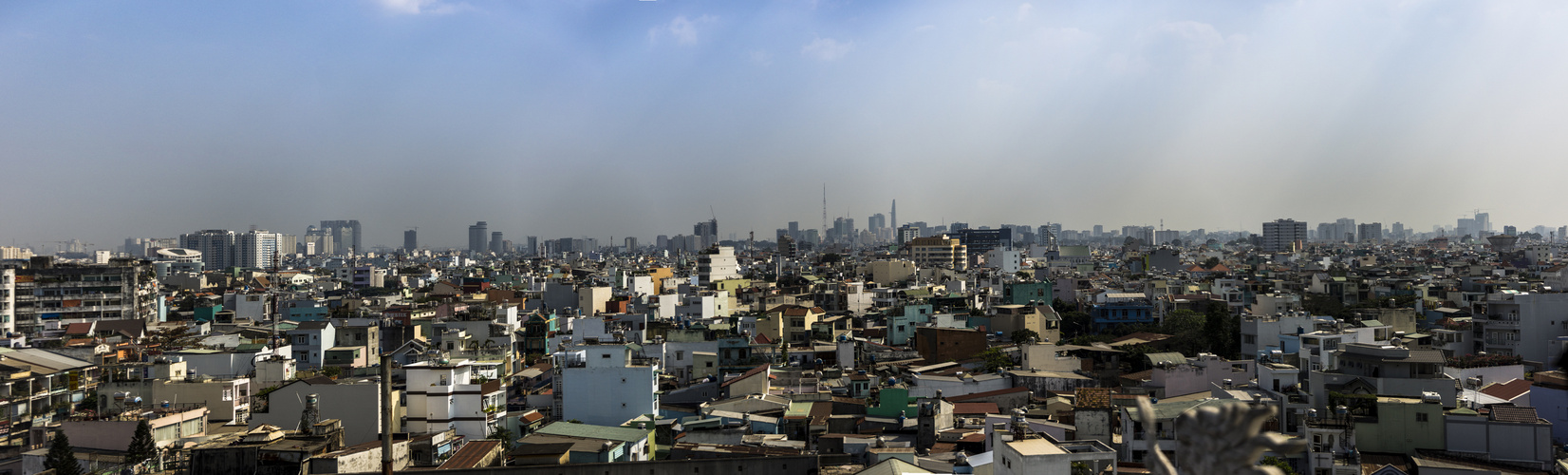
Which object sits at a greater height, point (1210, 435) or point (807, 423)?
point (1210, 435)

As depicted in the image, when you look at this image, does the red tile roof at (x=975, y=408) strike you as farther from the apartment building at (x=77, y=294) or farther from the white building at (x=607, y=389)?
the apartment building at (x=77, y=294)

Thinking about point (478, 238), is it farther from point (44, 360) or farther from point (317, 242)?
point (44, 360)

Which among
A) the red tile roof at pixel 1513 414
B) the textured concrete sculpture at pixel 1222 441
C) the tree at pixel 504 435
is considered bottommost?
the tree at pixel 504 435

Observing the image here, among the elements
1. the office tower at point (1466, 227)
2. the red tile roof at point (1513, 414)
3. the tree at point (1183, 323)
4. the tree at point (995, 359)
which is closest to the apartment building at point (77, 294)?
the tree at point (995, 359)

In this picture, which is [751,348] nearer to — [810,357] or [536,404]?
[810,357]

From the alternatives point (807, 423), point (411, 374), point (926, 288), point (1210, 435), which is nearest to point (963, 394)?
point (807, 423)

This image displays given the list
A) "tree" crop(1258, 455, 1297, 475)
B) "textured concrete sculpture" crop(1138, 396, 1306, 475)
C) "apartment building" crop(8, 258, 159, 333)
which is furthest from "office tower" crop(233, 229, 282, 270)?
"textured concrete sculpture" crop(1138, 396, 1306, 475)
